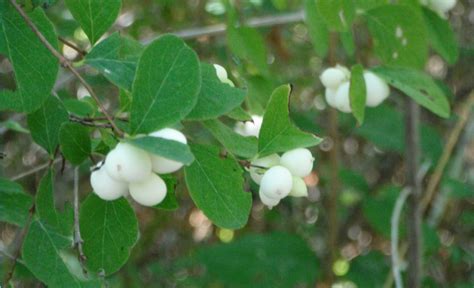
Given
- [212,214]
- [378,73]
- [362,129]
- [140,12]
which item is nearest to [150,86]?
[212,214]

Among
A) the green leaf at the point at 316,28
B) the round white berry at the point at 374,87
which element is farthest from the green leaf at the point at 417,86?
the green leaf at the point at 316,28

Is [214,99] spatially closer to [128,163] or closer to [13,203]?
[128,163]

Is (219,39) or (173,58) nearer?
(173,58)

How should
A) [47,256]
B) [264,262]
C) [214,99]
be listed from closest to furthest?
[214,99], [47,256], [264,262]

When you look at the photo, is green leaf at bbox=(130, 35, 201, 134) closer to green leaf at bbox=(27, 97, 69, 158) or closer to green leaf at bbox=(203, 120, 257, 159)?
green leaf at bbox=(203, 120, 257, 159)

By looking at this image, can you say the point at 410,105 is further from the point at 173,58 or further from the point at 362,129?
the point at 173,58

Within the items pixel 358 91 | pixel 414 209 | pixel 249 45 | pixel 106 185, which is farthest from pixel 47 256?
pixel 414 209

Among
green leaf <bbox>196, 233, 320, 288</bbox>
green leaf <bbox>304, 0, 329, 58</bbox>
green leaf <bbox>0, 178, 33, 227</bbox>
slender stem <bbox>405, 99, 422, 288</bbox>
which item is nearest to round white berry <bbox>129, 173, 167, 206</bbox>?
green leaf <bbox>0, 178, 33, 227</bbox>
